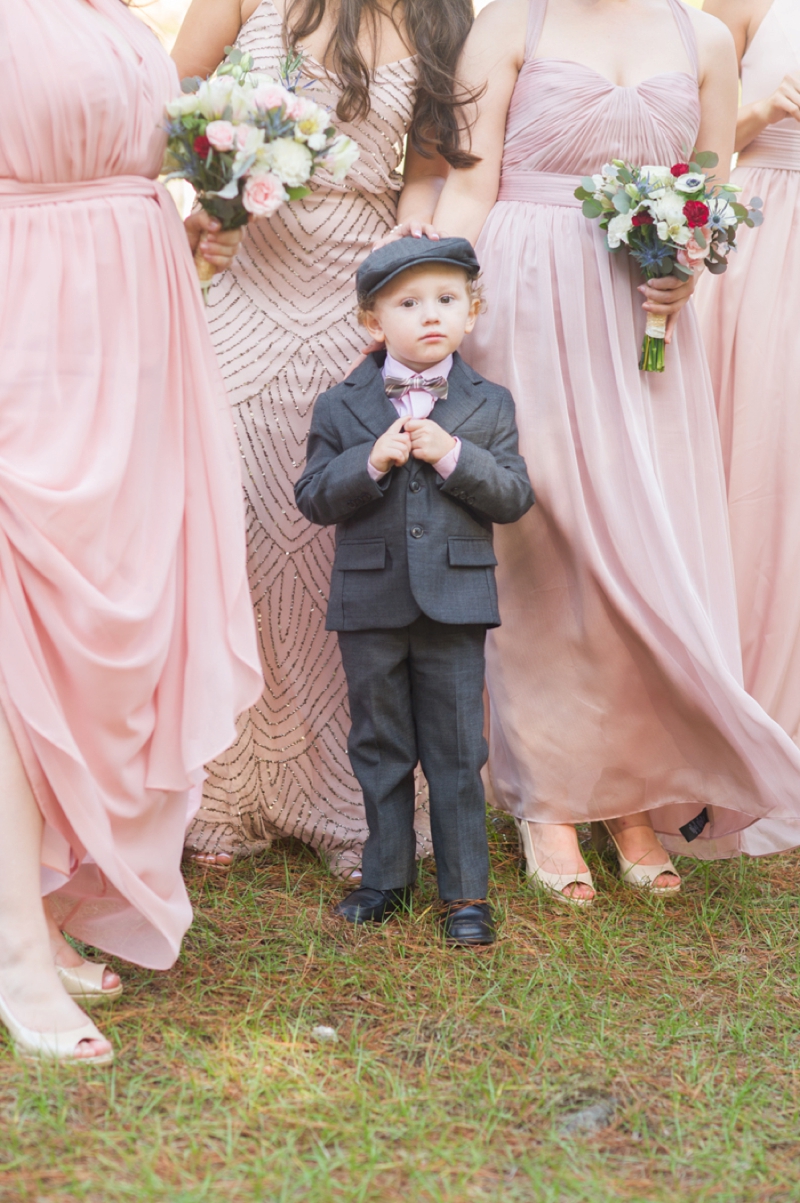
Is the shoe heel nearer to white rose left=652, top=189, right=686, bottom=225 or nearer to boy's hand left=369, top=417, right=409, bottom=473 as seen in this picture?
boy's hand left=369, top=417, right=409, bottom=473

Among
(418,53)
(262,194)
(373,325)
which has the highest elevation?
(418,53)

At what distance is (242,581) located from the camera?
291 cm

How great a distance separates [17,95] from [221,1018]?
2025mm

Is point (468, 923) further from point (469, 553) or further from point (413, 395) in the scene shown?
point (413, 395)

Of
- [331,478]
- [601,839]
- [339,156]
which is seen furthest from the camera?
[601,839]

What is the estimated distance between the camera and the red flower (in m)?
3.45

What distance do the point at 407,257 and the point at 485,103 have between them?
2.49ft

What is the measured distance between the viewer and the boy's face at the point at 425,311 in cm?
328

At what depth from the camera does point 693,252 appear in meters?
3.47

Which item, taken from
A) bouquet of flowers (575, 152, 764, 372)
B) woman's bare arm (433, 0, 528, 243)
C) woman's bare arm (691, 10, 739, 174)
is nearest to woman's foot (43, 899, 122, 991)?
woman's bare arm (433, 0, 528, 243)

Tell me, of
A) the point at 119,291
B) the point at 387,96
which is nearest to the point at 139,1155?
the point at 119,291

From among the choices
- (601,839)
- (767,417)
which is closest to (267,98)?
(767,417)

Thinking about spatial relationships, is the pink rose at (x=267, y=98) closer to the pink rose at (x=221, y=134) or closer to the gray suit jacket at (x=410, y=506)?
the pink rose at (x=221, y=134)

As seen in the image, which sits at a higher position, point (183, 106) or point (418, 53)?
point (418, 53)
